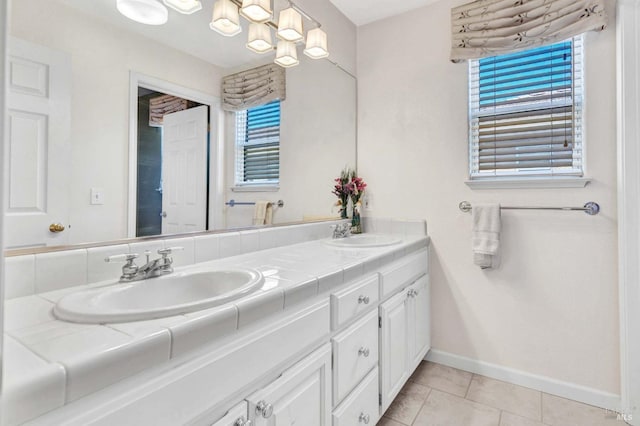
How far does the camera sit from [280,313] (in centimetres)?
91

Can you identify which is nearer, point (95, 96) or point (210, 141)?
point (95, 96)

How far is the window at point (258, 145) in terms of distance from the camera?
155cm

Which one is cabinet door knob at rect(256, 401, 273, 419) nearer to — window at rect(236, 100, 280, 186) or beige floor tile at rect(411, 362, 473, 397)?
window at rect(236, 100, 280, 186)

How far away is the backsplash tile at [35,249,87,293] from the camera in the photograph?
34.5 inches

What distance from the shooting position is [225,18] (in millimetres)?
1406

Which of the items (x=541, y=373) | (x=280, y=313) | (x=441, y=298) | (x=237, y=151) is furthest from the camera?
(x=441, y=298)

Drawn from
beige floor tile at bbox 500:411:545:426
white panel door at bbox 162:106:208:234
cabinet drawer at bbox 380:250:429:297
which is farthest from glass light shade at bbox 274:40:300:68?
beige floor tile at bbox 500:411:545:426

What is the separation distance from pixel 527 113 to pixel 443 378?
66.5 inches

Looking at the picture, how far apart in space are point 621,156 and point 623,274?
1.92 ft

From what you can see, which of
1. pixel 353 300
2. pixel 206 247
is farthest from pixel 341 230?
pixel 206 247

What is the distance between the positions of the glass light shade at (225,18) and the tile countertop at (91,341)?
110cm

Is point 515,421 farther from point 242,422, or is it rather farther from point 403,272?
point 242,422

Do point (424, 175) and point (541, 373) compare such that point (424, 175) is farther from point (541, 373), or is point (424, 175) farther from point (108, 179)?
point (108, 179)

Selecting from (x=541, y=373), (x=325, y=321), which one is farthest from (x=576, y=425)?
(x=325, y=321)
